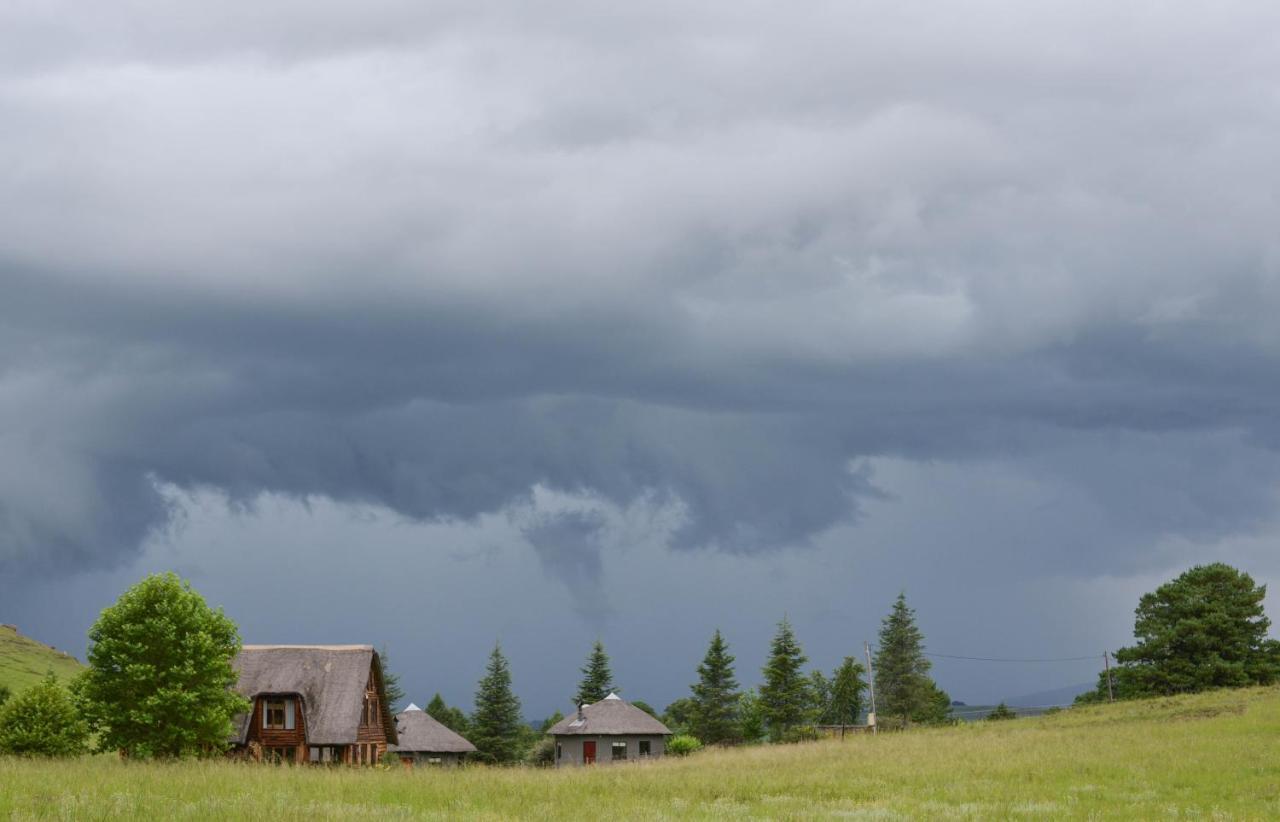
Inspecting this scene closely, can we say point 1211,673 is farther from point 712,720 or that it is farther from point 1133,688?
point 712,720

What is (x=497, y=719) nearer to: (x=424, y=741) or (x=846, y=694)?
(x=424, y=741)

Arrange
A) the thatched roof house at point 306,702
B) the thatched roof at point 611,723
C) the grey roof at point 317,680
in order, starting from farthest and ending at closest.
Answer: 1. the thatched roof at point 611,723
2. the grey roof at point 317,680
3. the thatched roof house at point 306,702

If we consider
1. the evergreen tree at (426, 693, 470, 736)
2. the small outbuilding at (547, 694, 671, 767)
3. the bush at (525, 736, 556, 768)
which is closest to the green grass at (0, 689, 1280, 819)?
the small outbuilding at (547, 694, 671, 767)

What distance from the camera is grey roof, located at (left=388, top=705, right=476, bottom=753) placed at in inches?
3450

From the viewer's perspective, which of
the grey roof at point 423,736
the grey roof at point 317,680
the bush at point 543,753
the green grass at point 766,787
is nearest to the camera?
the green grass at point 766,787

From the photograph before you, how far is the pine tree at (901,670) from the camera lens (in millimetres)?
112875

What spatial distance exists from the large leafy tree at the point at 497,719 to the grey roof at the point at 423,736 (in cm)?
1498

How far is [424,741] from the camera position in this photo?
88.3m

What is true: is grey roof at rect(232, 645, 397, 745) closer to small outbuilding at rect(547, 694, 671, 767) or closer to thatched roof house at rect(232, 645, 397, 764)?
thatched roof house at rect(232, 645, 397, 764)

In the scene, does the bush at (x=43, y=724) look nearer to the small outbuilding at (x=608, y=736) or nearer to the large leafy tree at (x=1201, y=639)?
the small outbuilding at (x=608, y=736)

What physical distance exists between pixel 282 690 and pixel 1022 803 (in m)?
48.1

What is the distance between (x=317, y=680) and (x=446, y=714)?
6241 centimetres

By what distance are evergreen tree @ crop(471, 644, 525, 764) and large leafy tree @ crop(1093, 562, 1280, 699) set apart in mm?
53616

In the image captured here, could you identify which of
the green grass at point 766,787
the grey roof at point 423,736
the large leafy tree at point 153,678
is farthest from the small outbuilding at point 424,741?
the green grass at point 766,787
